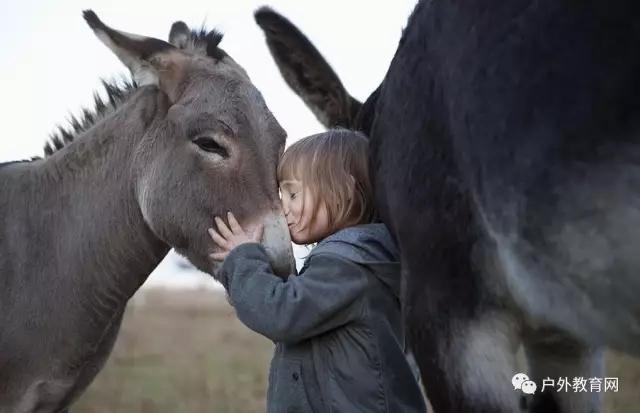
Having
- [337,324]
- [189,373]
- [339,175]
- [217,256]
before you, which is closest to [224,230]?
[217,256]

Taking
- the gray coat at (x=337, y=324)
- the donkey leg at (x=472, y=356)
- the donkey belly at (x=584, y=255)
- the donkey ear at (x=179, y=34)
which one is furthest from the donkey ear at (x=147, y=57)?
the donkey belly at (x=584, y=255)

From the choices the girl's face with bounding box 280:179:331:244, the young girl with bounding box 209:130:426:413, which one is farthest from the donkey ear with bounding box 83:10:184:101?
the young girl with bounding box 209:130:426:413

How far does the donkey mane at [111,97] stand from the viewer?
3.38 m

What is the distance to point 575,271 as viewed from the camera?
1.51 meters

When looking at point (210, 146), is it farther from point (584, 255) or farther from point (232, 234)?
point (584, 255)

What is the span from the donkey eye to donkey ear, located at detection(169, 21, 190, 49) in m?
0.60

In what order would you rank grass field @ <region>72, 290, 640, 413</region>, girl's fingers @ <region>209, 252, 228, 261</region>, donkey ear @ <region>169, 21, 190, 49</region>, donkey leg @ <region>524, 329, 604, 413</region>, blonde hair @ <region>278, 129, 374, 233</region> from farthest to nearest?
grass field @ <region>72, 290, 640, 413</region>
donkey ear @ <region>169, 21, 190, 49</region>
girl's fingers @ <region>209, 252, 228, 261</region>
blonde hair @ <region>278, 129, 374, 233</region>
donkey leg @ <region>524, 329, 604, 413</region>

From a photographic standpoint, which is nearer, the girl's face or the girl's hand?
the girl's face

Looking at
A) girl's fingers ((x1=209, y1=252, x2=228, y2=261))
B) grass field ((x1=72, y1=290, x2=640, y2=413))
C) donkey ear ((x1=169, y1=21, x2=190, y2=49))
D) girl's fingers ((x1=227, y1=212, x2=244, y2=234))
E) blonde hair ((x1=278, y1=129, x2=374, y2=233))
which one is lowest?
grass field ((x1=72, y1=290, x2=640, y2=413))

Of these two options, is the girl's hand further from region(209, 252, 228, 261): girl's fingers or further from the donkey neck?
the donkey neck

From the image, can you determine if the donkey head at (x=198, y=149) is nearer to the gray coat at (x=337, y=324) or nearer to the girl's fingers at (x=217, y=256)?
the girl's fingers at (x=217, y=256)

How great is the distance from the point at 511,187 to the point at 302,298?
2.42 ft

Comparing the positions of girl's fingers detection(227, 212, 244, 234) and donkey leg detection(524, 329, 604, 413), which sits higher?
girl's fingers detection(227, 212, 244, 234)

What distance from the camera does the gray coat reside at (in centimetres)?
209
